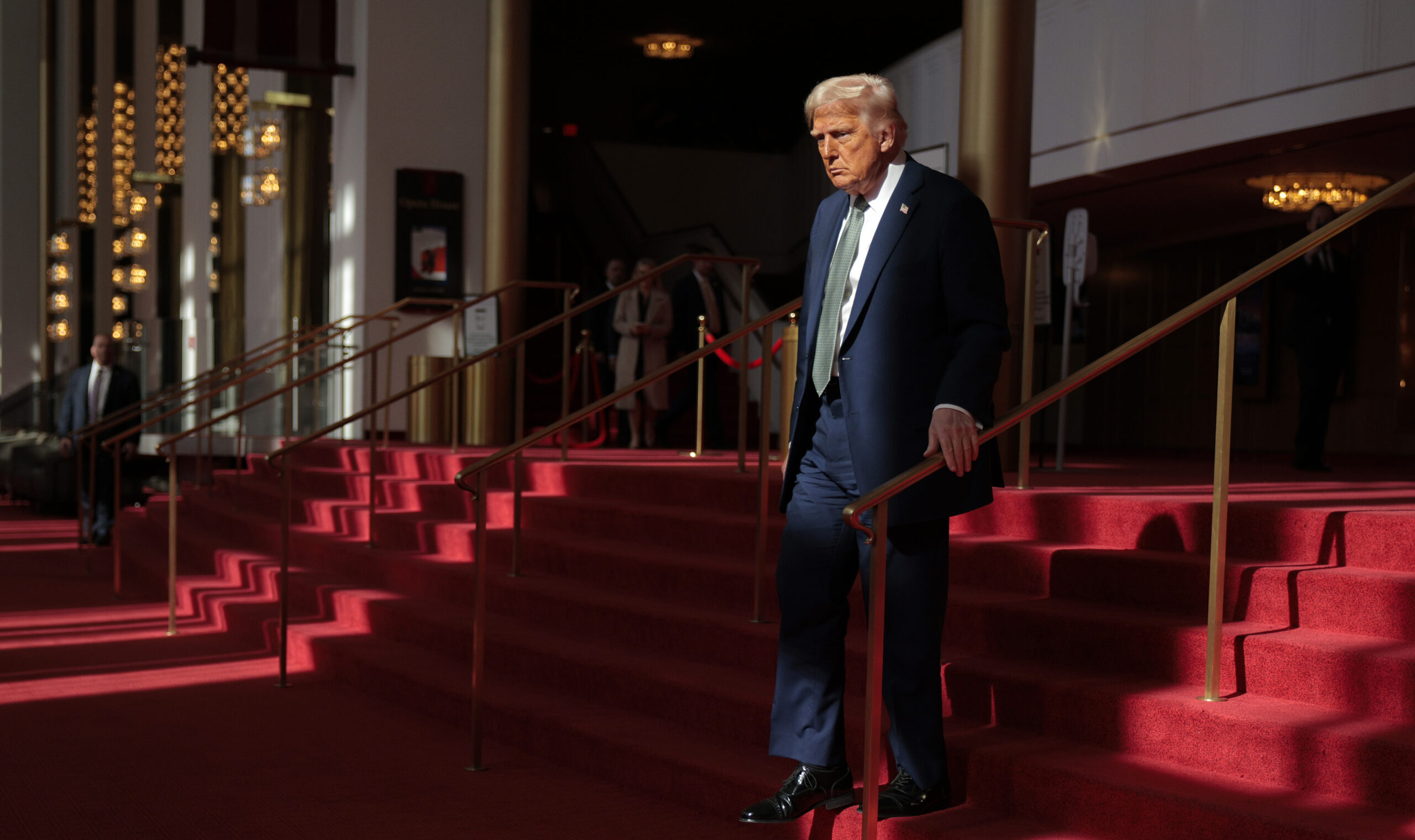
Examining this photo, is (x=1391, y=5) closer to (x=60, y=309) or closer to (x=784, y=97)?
(x=784, y=97)

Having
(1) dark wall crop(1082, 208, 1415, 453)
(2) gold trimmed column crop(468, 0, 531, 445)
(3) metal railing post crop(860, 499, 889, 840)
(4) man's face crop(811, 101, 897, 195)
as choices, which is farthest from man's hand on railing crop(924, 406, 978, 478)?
(1) dark wall crop(1082, 208, 1415, 453)

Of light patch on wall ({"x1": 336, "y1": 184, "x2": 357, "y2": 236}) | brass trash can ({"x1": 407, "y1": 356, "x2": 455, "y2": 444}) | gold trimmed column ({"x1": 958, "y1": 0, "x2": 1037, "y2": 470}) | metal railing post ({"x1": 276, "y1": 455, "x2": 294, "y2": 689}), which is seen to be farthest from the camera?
light patch on wall ({"x1": 336, "y1": 184, "x2": 357, "y2": 236})

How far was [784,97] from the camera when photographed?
58.6ft

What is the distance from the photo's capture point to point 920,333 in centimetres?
283

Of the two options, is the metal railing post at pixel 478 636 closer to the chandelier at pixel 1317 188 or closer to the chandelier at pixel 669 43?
the chandelier at pixel 1317 188

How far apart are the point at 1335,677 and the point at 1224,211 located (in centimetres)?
1029

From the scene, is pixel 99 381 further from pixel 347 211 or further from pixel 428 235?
pixel 428 235

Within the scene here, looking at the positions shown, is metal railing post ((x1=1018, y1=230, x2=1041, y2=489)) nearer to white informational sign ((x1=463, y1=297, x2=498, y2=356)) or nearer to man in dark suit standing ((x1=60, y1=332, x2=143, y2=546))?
white informational sign ((x1=463, y1=297, x2=498, y2=356))

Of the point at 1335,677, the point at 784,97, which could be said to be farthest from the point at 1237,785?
the point at 784,97

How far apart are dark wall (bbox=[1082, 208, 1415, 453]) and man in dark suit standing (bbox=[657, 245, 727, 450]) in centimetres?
526

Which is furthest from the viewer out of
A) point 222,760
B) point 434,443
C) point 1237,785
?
point 434,443

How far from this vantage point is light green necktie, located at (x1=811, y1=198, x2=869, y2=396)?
9.66 ft

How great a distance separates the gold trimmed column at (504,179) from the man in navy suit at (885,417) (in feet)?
22.5

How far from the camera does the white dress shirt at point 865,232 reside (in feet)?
9.48
